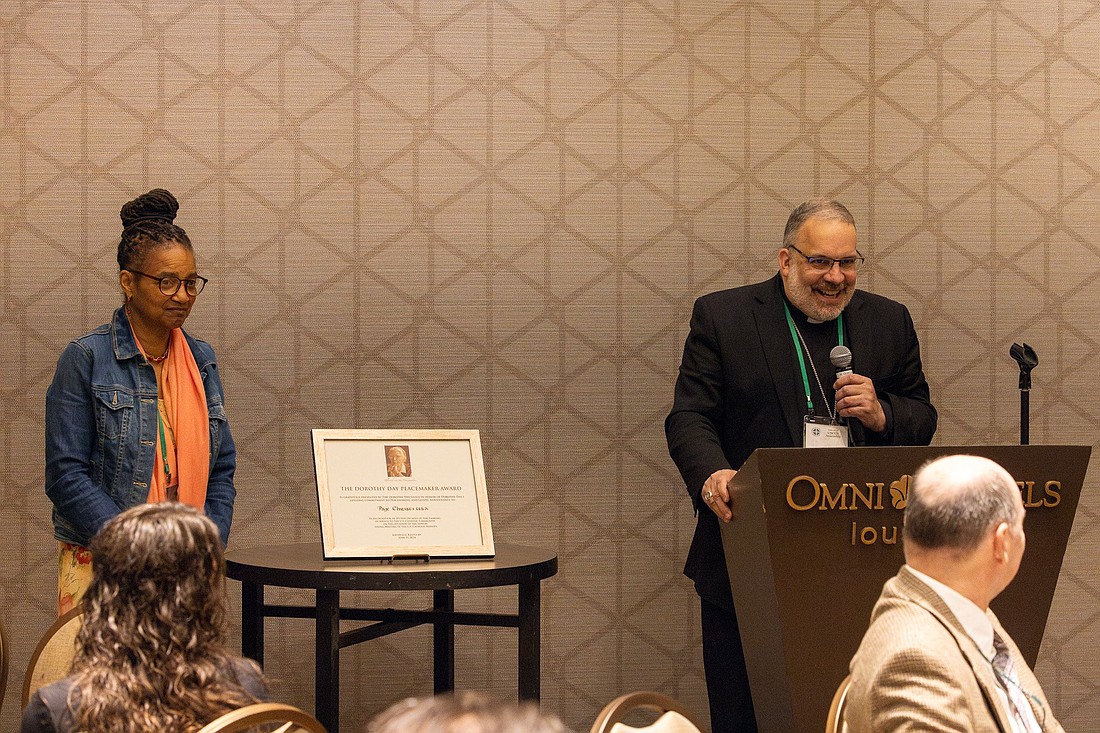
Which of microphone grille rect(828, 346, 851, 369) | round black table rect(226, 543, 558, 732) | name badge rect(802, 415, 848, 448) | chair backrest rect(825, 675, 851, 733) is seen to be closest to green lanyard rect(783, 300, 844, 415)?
name badge rect(802, 415, 848, 448)

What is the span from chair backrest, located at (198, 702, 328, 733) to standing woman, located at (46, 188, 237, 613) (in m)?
1.52

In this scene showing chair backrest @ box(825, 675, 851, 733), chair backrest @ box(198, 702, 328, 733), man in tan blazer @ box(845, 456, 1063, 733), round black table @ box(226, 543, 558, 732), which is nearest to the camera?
chair backrest @ box(198, 702, 328, 733)

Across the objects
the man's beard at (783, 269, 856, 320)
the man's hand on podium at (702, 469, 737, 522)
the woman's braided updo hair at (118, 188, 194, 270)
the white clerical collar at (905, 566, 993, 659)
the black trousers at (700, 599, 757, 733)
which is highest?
the woman's braided updo hair at (118, 188, 194, 270)

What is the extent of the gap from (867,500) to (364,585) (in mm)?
1278

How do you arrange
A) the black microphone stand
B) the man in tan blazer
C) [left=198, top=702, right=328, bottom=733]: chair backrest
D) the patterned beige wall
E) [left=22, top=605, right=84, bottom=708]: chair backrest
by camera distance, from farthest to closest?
the patterned beige wall, the black microphone stand, [left=22, top=605, right=84, bottom=708]: chair backrest, the man in tan blazer, [left=198, top=702, right=328, bottom=733]: chair backrest

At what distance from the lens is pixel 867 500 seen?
112 inches

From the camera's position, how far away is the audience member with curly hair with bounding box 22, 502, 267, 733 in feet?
5.88

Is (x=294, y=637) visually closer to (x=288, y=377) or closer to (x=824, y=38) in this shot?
(x=288, y=377)

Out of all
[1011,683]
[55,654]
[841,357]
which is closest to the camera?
[1011,683]

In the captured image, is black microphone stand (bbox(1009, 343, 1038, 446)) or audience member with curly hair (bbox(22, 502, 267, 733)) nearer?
audience member with curly hair (bbox(22, 502, 267, 733))

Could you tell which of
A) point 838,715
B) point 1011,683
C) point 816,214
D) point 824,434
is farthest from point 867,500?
point 816,214

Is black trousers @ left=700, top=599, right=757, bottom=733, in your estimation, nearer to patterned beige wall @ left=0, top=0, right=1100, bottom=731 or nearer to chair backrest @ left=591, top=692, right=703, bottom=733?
patterned beige wall @ left=0, top=0, right=1100, bottom=731

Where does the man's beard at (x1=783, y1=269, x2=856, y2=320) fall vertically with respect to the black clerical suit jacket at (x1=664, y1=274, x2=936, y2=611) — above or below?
above

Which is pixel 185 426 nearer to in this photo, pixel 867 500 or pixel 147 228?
pixel 147 228
